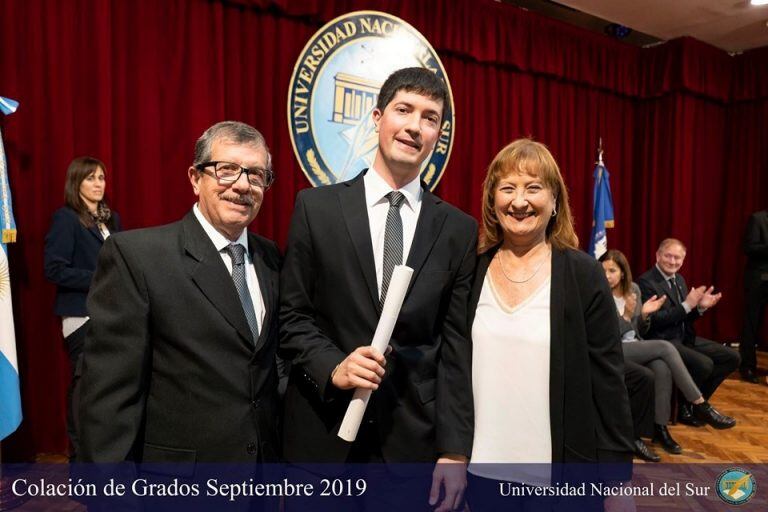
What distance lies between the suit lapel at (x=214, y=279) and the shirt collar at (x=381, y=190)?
40 centimetres

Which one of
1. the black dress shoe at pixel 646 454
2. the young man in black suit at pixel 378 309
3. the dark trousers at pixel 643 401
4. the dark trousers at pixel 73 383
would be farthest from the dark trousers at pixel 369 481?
the dark trousers at pixel 643 401

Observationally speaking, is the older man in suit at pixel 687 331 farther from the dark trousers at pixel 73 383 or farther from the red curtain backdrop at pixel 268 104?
the dark trousers at pixel 73 383

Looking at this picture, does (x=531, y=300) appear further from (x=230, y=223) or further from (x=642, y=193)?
(x=642, y=193)

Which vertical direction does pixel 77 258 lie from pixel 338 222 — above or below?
below

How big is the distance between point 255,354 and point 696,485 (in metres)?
2.82

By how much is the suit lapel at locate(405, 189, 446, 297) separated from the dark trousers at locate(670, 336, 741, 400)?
3562mm

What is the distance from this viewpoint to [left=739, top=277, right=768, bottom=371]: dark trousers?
226 inches

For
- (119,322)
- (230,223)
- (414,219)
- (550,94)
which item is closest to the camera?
(119,322)

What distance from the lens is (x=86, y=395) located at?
4.11ft

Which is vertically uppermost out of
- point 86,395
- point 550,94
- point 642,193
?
point 550,94

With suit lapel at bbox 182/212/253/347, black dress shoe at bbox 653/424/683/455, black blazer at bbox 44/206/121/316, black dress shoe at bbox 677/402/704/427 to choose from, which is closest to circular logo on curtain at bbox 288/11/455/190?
black blazer at bbox 44/206/121/316

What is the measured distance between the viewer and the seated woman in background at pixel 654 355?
3.87 metres

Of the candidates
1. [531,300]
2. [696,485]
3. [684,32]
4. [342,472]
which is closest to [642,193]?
[684,32]

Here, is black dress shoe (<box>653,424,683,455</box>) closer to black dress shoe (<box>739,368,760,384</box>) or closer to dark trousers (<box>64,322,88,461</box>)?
black dress shoe (<box>739,368,760,384</box>)
